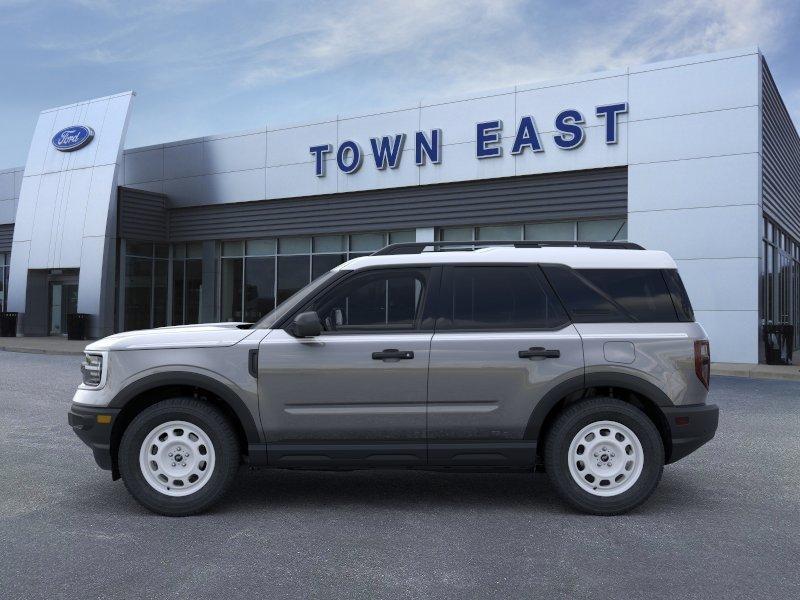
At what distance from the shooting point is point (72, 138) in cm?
2683

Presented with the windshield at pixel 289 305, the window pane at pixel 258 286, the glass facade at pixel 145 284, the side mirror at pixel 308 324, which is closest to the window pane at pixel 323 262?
the window pane at pixel 258 286

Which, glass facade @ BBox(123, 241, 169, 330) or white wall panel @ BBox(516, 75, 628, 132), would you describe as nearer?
white wall panel @ BBox(516, 75, 628, 132)

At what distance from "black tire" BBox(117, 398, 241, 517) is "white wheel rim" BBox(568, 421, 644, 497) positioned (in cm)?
235

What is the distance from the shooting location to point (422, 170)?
2195cm

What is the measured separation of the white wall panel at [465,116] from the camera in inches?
805

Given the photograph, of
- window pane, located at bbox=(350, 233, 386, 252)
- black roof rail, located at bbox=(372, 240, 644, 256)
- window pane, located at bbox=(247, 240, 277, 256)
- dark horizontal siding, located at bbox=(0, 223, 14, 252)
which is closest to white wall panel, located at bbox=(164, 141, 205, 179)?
window pane, located at bbox=(247, 240, 277, 256)

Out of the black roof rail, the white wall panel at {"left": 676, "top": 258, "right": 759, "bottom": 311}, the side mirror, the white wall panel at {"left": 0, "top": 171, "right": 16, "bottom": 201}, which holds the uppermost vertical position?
the white wall panel at {"left": 0, "top": 171, "right": 16, "bottom": 201}

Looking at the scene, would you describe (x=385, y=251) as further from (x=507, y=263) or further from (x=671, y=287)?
(x=671, y=287)

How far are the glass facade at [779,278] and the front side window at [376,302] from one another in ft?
49.2

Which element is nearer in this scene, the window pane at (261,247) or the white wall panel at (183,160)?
the window pane at (261,247)

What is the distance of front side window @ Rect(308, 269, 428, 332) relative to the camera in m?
5.45

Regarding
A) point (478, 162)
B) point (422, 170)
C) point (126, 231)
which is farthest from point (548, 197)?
point (126, 231)

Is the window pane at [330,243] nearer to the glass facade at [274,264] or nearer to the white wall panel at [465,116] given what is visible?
the glass facade at [274,264]

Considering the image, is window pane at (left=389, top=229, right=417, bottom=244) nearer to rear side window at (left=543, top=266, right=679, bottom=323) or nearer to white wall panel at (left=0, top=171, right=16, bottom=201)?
rear side window at (left=543, top=266, right=679, bottom=323)
